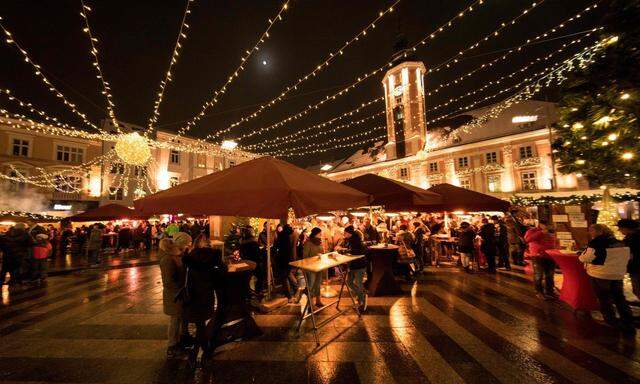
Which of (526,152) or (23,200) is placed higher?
(526,152)

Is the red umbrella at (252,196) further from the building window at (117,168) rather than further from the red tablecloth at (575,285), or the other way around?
the building window at (117,168)

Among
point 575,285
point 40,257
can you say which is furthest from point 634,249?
point 40,257

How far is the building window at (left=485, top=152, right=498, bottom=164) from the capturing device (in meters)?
28.2

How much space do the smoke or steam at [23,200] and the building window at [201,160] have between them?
46.8 feet

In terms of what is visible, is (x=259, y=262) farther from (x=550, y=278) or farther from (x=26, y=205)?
(x=26, y=205)

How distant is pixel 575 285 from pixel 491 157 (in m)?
26.9

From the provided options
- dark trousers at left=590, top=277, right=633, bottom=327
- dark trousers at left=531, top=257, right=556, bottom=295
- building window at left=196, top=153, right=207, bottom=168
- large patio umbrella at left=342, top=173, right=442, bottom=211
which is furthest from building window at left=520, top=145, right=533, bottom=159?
building window at left=196, top=153, right=207, bottom=168

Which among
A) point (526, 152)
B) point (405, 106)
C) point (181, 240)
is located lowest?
point (181, 240)

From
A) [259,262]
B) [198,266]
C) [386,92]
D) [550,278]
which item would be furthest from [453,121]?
[198,266]

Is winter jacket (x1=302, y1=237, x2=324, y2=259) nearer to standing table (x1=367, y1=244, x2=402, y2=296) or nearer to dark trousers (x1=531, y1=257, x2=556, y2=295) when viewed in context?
standing table (x1=367, y1=244, x2=402, y2=296)

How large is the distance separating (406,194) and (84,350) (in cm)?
698

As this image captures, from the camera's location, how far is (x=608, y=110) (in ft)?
16.7

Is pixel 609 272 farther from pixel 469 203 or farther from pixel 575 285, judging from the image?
pixel 469 203

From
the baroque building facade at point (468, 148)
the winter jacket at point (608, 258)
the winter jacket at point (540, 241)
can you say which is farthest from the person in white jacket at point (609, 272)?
the baroque building facade at point (468, 148)
